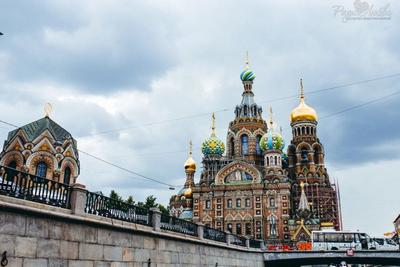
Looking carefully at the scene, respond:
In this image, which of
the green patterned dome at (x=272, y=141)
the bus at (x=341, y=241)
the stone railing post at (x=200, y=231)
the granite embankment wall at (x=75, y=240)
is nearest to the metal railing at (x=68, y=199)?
the granite embankment wall at (x=75, y=240)

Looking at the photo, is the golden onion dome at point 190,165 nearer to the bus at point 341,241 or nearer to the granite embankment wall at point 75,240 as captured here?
the bus at point 341,241

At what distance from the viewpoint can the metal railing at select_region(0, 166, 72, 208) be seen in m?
10.6

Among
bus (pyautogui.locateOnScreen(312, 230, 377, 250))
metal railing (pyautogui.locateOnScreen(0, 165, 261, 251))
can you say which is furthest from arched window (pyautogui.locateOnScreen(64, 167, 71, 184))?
bus (pyautogui.locateOnScreen(312, 230, 377, 250))

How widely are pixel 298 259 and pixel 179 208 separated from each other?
4561 cm

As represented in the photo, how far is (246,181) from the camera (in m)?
62.4

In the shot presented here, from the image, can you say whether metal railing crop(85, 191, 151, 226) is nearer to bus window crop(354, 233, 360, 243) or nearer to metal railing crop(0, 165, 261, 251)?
metal railing crop(0, 165, 261, 251)

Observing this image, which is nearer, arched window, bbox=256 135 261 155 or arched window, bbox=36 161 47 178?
arched window, bbox=36 161 47 178

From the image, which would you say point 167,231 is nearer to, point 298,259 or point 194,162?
point 298,259

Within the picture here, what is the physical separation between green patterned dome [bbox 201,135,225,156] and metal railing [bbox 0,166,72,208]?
200ft

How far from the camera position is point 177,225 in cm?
1916

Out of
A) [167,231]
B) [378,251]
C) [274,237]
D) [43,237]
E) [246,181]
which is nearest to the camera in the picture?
[43,237]

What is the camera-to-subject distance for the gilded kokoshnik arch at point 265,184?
58.8 m

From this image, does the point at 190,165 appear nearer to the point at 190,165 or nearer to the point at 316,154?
the point at 190,165

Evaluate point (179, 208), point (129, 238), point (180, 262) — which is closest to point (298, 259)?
point (180, 262)
